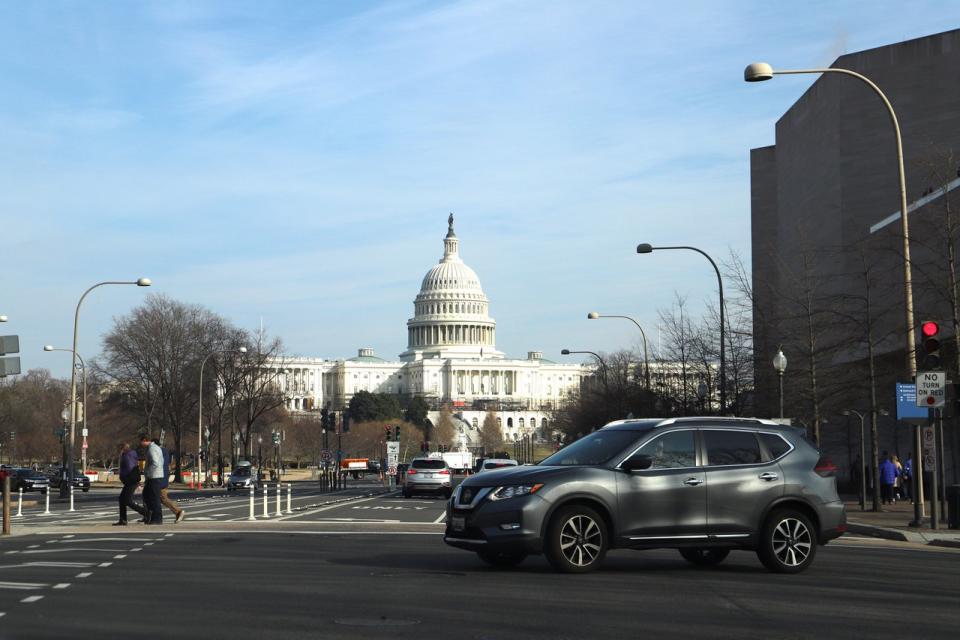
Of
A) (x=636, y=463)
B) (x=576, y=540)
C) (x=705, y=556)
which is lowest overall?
(x=705, y=556)

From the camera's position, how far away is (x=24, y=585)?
13602mm

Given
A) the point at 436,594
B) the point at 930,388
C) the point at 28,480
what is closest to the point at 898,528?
the point at 930,388

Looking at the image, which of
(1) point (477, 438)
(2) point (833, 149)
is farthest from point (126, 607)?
(1) point (477, 438)

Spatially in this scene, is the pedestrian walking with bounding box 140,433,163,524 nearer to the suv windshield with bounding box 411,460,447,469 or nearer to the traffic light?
the traffic light

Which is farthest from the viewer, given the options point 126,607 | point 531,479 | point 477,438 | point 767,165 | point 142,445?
point 477,438

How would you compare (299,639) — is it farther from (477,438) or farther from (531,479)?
(477,438)

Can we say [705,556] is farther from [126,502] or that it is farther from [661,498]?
[126,502]

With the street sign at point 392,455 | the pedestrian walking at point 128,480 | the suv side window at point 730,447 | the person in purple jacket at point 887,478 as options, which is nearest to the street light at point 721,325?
the person in purple jacket at point 887,478

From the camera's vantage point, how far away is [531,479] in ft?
48.8

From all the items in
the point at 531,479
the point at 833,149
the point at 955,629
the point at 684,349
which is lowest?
the point at 955,629

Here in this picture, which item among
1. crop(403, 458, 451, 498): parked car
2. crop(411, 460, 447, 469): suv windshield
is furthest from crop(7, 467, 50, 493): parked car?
crop(403, 458, 451, 498): parked car

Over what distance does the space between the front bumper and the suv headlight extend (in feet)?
0.17

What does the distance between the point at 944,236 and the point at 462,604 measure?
64.2 ft

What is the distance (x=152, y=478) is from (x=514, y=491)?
11.5 meters
